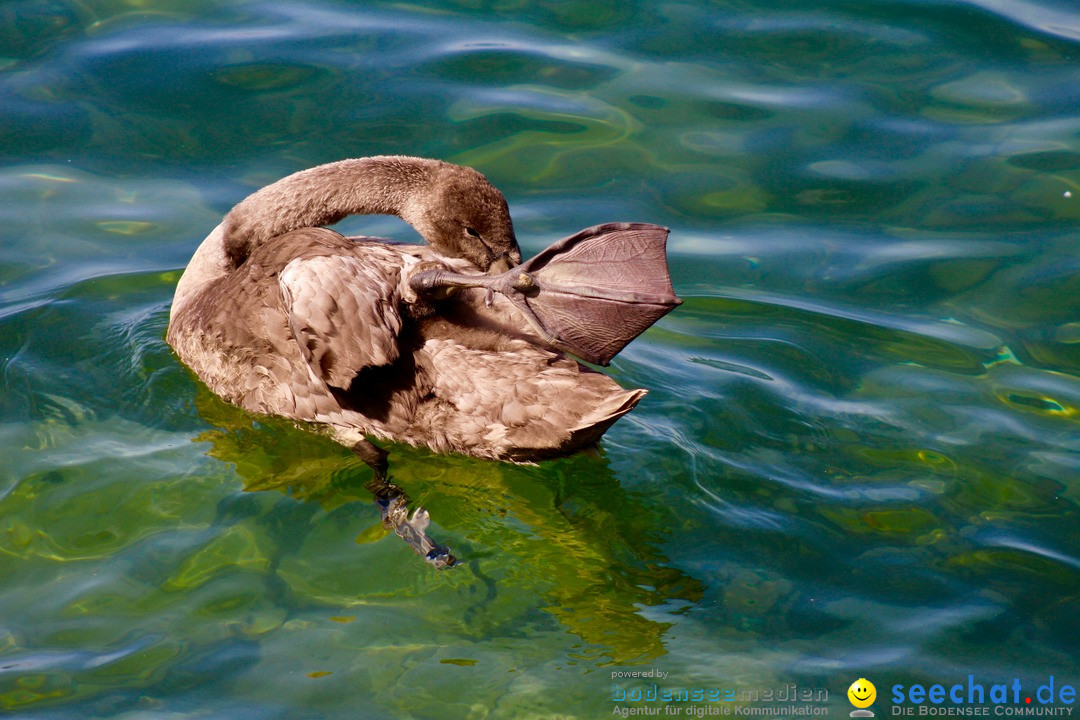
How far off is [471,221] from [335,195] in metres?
0.77

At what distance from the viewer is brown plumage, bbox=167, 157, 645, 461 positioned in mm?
4438

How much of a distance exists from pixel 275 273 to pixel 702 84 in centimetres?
420

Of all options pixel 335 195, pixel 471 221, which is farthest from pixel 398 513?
pixel 335 195

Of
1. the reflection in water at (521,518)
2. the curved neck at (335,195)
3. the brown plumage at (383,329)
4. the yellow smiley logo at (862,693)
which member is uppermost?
the curved neck at (335,195)

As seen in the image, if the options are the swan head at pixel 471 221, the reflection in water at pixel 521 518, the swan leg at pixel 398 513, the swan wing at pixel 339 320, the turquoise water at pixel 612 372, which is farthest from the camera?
the swan head at pixel 471 221

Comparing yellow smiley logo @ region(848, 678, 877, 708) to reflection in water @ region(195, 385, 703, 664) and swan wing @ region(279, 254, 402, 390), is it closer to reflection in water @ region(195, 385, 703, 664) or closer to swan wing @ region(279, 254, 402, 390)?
reflection in water @ region(195, 385, 703, 664)

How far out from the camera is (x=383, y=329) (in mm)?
4445

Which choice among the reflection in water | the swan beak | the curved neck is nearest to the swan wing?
the reflection in water

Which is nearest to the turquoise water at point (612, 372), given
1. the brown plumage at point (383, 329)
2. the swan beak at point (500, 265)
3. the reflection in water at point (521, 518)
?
the reflection in water at point (521, 518)

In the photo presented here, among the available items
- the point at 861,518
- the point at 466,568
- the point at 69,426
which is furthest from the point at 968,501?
the point at 69,426

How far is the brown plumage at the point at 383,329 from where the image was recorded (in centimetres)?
444

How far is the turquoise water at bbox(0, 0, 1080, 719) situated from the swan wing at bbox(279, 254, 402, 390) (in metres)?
0.66

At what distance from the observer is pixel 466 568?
4.25m

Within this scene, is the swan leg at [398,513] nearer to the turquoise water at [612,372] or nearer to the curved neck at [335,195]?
the turquoise water at [612,372]
